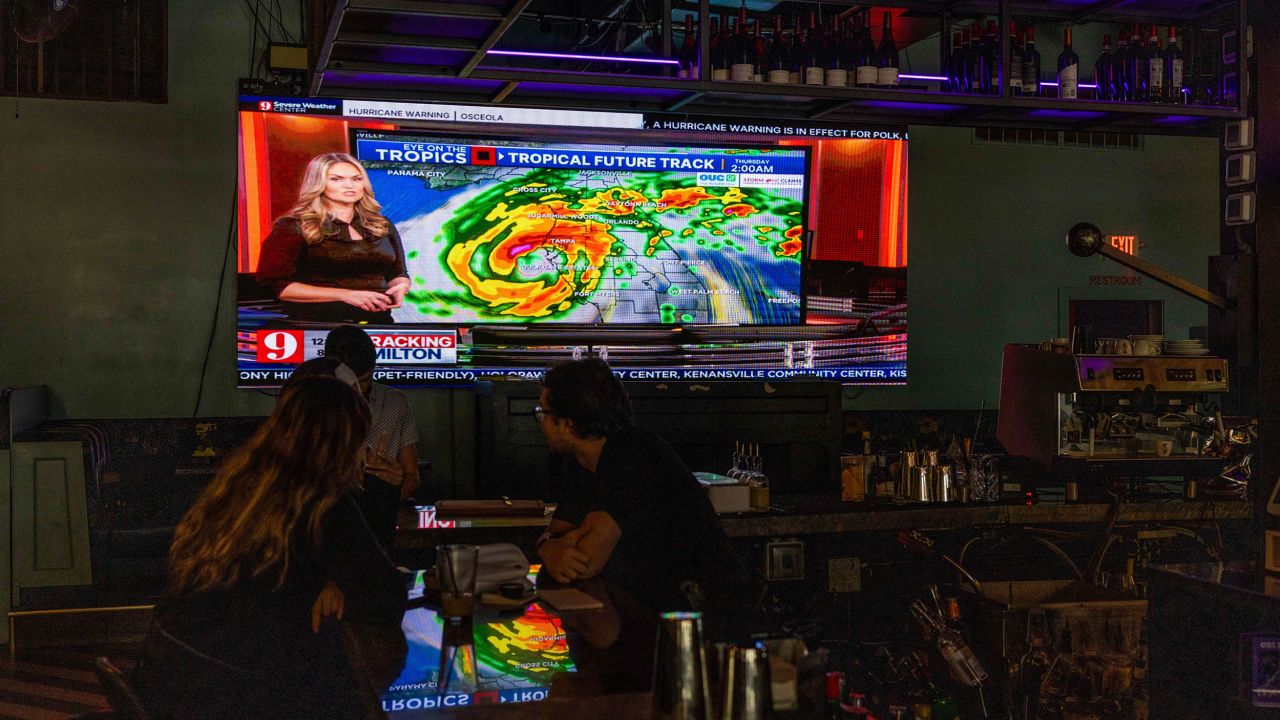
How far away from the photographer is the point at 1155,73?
5207mm

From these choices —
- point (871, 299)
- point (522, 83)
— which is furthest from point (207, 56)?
point (871, 299)

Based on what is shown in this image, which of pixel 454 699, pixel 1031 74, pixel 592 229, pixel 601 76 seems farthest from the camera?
pixel 592 229

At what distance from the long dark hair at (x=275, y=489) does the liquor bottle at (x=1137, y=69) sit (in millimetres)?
4311

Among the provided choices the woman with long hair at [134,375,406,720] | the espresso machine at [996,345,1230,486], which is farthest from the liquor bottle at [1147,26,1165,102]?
the woman with long hair at [134,375,406,720]

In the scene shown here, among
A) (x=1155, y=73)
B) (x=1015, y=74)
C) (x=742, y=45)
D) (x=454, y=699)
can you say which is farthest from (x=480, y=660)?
(x=1155, y=73)

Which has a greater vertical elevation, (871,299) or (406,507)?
(871,299)

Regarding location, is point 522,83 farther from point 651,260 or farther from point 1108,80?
A: point 1108,80

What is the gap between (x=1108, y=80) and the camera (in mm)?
5465

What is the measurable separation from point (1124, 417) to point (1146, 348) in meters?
0.30

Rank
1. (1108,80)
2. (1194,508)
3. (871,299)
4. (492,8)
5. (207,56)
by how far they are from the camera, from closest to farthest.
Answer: (492,8) < (1194,508) < (1108,80) < (207,56) < (871,299)

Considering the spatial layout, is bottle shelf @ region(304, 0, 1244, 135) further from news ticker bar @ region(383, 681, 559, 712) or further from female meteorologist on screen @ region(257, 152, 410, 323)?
news ticker bar @ region(383, 681, 559, 712)

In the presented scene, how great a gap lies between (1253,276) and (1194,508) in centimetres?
102

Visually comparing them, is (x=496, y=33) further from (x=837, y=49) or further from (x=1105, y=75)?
(x=1105, y=75)

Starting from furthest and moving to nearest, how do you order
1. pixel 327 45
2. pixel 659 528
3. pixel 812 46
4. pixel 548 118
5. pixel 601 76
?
pixel 548 118, pixel 812 46, pixel 601 76, pixel 327 45, pixel 659 528
